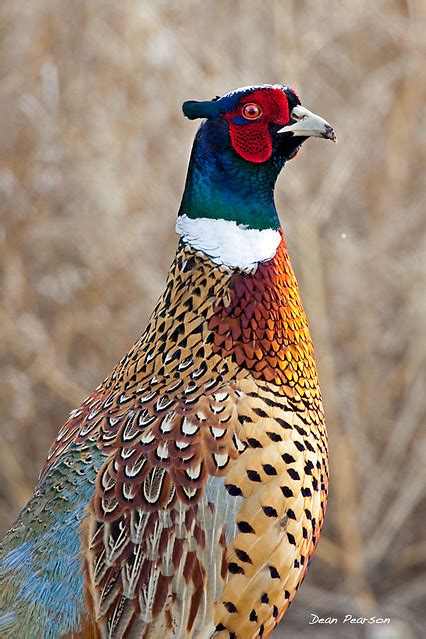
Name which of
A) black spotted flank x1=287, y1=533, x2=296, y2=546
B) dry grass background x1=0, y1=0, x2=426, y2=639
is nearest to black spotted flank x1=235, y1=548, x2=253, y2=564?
black spotted flank x1=287, y1=533, x2=296, y2=546

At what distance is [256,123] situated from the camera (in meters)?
2.82

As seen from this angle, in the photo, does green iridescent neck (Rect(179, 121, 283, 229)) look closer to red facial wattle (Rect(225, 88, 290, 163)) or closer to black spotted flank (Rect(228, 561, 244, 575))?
red facial wattle (Rect(225, 88, 290, 163))

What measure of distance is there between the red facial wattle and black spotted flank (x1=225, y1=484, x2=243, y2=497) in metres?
0.87

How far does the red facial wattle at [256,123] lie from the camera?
282 centimetres

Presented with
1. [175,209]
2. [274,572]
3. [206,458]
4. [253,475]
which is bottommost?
[274,572]

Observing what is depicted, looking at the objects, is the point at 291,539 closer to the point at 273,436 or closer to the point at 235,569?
the point at 235,569

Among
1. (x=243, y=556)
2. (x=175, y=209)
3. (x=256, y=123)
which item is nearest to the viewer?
(x=243, y=556)

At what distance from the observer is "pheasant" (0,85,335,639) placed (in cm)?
272

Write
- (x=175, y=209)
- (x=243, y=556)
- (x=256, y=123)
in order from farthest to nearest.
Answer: (x=175, y=209), (x=256, y=123), (x=243, y=556)

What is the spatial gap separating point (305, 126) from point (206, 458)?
927mm

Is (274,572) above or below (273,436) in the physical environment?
below

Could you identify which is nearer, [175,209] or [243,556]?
[243,556]

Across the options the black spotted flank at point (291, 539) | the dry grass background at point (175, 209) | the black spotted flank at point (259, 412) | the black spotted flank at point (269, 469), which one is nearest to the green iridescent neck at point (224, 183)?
the black spotted flank at point (259, 412)

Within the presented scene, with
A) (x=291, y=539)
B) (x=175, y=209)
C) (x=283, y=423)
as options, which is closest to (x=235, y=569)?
(x=291, y=539)
